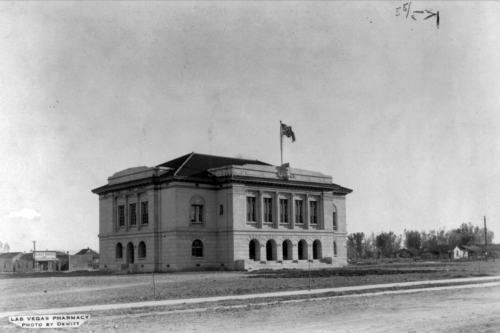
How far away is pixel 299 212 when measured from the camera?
229 ft

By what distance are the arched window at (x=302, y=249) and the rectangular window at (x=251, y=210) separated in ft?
24.8

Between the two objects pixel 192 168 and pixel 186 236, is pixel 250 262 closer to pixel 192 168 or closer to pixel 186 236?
pixel 186 236

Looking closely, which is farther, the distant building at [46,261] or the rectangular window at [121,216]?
the distant building at [46,261]

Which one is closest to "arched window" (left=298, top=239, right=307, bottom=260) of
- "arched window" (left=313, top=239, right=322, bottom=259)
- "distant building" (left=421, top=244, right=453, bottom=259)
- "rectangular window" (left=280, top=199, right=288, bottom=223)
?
"arched window" (left=313, top=239, right=322, bottom=259)

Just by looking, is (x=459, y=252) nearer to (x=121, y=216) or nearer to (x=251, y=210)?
(x=251, y=210)

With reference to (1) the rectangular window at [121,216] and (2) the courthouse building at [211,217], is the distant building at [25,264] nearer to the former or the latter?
(2) the courthouse building at [211,217]

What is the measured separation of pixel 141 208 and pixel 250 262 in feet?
42.2

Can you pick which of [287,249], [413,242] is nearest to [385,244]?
[413,242]

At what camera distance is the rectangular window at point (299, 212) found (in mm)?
69312

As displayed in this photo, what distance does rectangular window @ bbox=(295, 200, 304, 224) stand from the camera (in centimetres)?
6931

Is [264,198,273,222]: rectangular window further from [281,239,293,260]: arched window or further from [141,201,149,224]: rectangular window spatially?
[141,201,149,224]: rectangular window

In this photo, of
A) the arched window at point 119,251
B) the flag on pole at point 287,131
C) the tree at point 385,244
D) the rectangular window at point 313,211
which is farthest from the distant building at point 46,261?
the tree at point 385,244

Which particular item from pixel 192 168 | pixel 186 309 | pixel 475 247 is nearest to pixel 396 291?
pixel 186 309

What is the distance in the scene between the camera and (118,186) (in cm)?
6581
